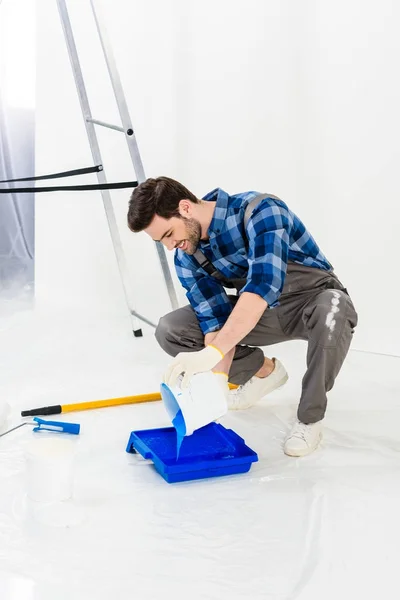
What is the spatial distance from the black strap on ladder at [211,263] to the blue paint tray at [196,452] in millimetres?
498

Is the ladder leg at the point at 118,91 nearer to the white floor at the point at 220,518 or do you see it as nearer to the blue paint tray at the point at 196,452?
the white floor at the point at 220,518

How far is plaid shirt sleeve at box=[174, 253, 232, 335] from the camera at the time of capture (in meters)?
2.29

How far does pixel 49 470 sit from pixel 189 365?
0.43 metres

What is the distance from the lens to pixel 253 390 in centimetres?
244

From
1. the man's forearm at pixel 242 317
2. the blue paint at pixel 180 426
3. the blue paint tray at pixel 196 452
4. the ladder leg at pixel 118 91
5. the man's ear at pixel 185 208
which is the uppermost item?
the ladder leg at pixel 118 91

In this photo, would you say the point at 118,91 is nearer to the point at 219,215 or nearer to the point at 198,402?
the point at 219,215

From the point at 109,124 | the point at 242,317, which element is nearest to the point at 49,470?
the point at 242,317

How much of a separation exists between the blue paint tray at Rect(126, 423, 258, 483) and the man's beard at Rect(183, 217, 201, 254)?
0.53 metres

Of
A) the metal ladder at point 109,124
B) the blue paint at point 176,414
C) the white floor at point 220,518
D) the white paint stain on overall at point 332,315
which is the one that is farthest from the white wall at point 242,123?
the blue paint at point 176,414

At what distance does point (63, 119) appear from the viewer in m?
3.85

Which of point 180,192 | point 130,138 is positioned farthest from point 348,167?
point 180,192

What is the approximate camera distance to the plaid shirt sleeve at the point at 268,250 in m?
1.98

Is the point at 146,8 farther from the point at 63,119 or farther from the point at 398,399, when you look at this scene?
the point at 398,399

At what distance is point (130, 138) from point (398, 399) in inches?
52.7
